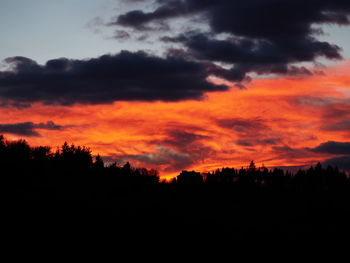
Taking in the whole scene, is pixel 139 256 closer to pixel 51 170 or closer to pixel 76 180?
pixel 76 180

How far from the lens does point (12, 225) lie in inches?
2080

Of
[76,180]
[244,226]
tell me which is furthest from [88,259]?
[76,180]

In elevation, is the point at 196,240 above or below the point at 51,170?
below

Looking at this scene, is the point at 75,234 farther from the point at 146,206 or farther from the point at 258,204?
the point at 258,204

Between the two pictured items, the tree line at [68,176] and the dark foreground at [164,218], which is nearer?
the dark foreground at [164,218]

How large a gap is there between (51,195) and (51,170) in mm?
28539

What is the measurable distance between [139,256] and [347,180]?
475 ft

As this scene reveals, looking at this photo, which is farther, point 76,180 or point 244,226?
point 76,180

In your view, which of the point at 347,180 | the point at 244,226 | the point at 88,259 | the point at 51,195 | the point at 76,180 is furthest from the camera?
the point at 347,180

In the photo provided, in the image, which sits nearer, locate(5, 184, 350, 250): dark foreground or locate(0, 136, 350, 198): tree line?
locate(5, 184, 350, 250): dark foreground

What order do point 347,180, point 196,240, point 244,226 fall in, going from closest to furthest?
point 196,240, point 244,226, point 347,180

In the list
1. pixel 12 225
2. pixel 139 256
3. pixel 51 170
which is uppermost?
pixel 51 170

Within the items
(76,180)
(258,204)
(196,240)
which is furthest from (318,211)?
(76,180)

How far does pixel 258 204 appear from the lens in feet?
359
